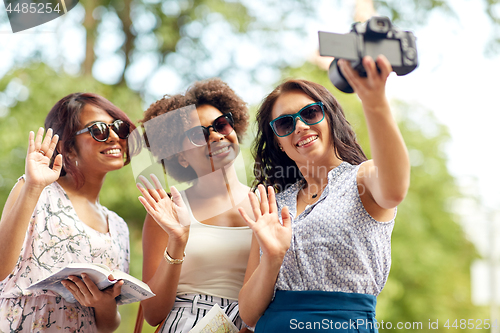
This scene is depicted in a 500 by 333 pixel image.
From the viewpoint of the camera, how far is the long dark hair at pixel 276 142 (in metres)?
2.03

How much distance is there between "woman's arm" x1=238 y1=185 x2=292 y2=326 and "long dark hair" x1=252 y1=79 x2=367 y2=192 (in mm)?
408

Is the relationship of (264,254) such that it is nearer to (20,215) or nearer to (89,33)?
(20,215)

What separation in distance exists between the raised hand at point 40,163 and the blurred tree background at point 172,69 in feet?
11.6

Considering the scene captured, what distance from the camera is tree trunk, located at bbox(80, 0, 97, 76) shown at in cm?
698

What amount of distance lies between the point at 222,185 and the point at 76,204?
32.7 inches

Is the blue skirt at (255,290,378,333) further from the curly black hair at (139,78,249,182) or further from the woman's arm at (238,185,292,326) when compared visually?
the curly black hair at (139,78,249,182)

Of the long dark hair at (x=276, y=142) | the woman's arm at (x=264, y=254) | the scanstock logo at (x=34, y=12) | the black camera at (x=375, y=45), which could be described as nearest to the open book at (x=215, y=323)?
the woman's arm at (x=264, y=254)

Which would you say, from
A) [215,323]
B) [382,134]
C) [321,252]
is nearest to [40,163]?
[215,323]

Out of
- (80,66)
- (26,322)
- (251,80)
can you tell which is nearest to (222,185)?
(26,322)

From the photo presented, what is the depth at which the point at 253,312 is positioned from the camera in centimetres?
187

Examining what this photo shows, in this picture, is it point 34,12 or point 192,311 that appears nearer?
point 192,311

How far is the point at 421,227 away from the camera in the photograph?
7.88 metres

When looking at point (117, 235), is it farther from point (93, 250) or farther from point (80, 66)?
point (80, 66)

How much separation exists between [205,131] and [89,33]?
5.58m
